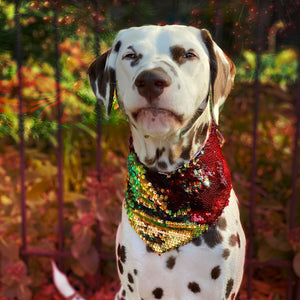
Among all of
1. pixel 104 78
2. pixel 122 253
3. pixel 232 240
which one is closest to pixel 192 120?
pixel 104 78

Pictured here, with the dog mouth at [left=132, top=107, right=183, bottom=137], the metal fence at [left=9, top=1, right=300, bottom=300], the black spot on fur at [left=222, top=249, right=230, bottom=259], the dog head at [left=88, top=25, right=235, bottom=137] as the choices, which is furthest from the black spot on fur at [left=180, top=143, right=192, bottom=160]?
the metal fence at [left=9, top=1, right=300, bottom=300]

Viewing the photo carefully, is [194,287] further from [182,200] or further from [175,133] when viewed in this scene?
[175,133]

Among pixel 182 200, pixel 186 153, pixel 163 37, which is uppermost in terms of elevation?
pixel 163 37

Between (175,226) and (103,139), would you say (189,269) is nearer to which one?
(175,226)

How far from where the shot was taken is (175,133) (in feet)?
5.36

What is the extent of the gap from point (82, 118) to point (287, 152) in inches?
73.5

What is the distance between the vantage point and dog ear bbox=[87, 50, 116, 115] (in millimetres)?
1725

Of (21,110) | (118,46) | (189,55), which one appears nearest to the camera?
(189,55)

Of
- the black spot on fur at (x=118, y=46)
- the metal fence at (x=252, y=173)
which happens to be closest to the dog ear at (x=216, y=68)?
the black spot on fur at (x=118, y=46)

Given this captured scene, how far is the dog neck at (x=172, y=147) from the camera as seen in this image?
170 cm

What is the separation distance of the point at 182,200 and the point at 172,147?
0.23 m

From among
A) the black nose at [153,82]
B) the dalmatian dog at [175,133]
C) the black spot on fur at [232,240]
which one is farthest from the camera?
the black spot on fur at [232,240]

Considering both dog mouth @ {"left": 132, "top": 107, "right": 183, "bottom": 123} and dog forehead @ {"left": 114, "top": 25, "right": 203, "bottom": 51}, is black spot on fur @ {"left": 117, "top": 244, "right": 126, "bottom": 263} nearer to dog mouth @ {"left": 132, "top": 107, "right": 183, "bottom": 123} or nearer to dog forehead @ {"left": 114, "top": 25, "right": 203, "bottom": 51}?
dog mouth @ {"left": 132, "top": 107, "right": 183, "bottom": 123}

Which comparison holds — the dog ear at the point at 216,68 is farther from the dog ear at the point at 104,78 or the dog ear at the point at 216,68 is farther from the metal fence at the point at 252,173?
the metal fence at the point at 252,173
